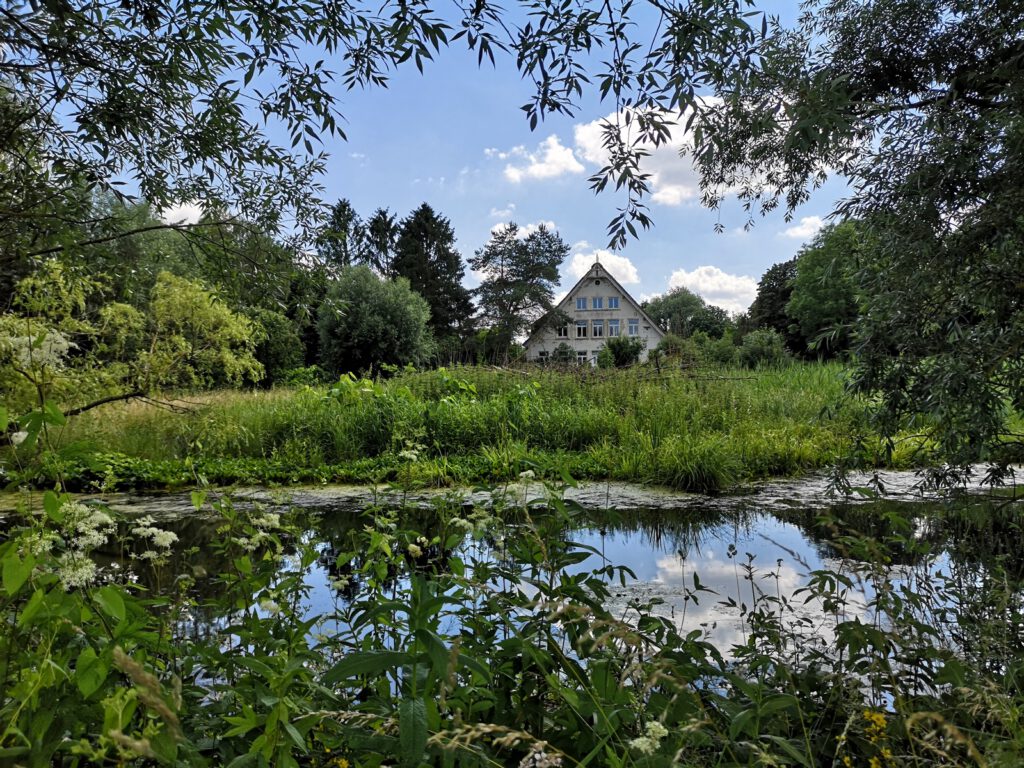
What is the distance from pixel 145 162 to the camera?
11.0ft

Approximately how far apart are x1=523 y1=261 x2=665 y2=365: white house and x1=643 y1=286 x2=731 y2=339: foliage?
775 inches

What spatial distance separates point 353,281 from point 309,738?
1162 inches

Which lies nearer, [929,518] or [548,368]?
[929,518]

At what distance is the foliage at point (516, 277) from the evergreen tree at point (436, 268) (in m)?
2.11

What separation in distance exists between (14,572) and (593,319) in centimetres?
4338

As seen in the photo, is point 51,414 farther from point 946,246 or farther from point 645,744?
point 946,246

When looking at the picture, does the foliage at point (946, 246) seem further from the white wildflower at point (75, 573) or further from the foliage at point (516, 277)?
the foliage at point (516, 277)

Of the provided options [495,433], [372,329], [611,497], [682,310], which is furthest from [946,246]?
[682,310]

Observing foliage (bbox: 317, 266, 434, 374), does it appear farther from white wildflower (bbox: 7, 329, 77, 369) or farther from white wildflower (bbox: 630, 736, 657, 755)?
white wildflower (bbox: 630, 736, 657, 755)

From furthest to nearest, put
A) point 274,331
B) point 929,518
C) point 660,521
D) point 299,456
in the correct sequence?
point 274,331
point 299,456
point 660,521
point 929,518

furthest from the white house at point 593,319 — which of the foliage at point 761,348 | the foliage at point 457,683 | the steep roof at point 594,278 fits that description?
the foliage at point 457,683

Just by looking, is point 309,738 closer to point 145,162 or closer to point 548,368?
point 145,162

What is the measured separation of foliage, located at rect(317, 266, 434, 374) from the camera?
28.6 metres

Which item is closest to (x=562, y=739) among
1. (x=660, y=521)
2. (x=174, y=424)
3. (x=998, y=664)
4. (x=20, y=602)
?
(x=20, y=602)
